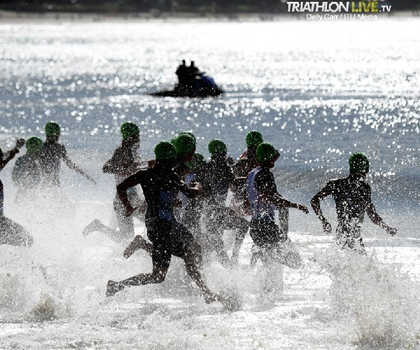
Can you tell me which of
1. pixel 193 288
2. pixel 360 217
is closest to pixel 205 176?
pixel 193 288

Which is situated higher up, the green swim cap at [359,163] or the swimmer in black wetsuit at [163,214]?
the green swim cap at [359,163]

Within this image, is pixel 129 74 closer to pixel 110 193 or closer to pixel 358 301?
pixel 110 193

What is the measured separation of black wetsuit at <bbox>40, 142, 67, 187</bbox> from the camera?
45.9ft

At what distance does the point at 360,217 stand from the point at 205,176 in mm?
2328

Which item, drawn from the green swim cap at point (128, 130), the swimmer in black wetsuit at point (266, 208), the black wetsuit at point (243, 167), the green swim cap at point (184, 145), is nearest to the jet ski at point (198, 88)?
the green swim cap at point (128, 130)

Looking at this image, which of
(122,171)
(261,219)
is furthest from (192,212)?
(122,171)

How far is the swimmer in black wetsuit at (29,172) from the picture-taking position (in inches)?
532

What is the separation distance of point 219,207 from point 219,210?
0.06 metres

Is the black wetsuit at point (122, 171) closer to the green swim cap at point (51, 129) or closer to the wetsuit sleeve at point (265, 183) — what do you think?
the green swim cap at point (51, 129)

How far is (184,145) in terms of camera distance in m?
10.6

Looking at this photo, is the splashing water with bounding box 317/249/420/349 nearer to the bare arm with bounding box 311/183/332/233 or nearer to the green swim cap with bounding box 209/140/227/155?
the bare arm with bounding box 311/183/332/233

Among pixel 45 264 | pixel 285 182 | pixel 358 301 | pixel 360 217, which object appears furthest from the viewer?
pixel 285 182

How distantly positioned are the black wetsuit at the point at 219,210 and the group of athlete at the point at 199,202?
0.01 meters

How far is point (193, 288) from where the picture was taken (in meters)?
11.6
